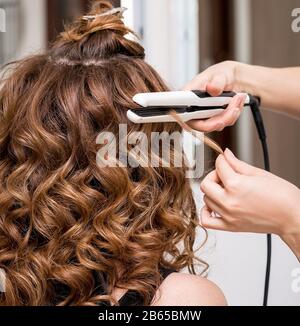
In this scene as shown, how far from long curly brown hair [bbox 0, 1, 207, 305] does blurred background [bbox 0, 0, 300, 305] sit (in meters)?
0.33

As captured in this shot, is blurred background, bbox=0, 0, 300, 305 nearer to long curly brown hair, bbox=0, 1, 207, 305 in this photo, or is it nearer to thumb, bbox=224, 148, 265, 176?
long curly brown hair, bbox=0, 1, 207, 305

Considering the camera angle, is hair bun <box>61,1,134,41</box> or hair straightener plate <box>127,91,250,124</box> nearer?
hair straightener plate <box>127,91,250,124</box>

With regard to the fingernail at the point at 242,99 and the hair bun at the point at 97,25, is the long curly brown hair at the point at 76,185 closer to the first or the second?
the hair bun at the point at 97,25

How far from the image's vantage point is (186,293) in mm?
715

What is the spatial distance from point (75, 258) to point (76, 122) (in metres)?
0.20

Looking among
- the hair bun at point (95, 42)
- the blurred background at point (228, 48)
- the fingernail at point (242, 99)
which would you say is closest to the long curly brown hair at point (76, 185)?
the hair bun at point (95, 42)

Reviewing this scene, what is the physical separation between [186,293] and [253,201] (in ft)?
0.55

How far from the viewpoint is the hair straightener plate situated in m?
0.66

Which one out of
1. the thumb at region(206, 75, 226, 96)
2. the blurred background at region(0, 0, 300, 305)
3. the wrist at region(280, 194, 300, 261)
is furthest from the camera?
the blurred background at region(0, 0, 300, 305)

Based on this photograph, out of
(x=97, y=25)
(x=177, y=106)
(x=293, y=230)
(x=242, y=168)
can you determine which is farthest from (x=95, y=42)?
(x=293, y=230)

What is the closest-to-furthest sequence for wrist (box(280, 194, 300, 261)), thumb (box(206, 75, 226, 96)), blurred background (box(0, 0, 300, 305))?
1. wrist (box(280, 194, 300, 261))
2. thumb (box(206, 75, 226, 96))
3. blurred background (box(0, 0, 300, 305))

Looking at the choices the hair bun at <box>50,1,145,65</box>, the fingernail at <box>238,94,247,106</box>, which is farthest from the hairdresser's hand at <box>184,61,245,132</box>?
the hair bun at <box>50,1,145,65</box>

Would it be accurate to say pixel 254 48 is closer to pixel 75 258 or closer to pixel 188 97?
pixel 188 97

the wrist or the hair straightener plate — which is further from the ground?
the hair straightener plate
